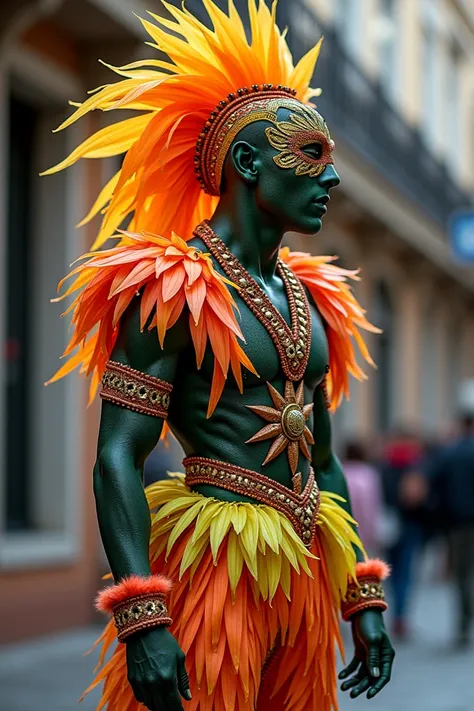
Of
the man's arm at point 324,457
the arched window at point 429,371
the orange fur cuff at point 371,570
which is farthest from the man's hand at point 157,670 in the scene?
the arched window at point 429,371

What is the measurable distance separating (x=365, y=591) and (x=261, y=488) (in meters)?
0.48

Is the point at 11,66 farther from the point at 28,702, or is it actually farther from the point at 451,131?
the point at 451,131

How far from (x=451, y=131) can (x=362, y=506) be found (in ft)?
56.8

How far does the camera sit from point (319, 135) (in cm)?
349

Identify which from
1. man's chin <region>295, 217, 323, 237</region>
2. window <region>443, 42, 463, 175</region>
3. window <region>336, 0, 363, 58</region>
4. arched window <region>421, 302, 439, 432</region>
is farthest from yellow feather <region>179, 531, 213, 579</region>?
window <region>443, 42, 463, 175</region>

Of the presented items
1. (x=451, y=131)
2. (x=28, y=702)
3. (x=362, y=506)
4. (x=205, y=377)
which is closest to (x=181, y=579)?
(x=205, y=377)

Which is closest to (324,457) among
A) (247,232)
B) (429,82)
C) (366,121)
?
(247,232)

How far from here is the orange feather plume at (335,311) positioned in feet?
12.4

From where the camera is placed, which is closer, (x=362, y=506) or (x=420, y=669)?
(x=420, y=669)

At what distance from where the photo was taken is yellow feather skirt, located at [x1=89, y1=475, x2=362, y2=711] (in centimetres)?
324

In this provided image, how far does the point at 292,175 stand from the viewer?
11.3ft

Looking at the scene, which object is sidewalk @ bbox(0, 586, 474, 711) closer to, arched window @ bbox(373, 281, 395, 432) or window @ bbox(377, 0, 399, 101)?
arched window @ bbox(373, 281, 395, 432)

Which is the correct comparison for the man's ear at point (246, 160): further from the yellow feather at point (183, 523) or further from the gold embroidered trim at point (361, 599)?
the gold embroidered trim at point (361, 599)

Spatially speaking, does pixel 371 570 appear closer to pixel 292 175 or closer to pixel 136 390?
pixel 136 390
